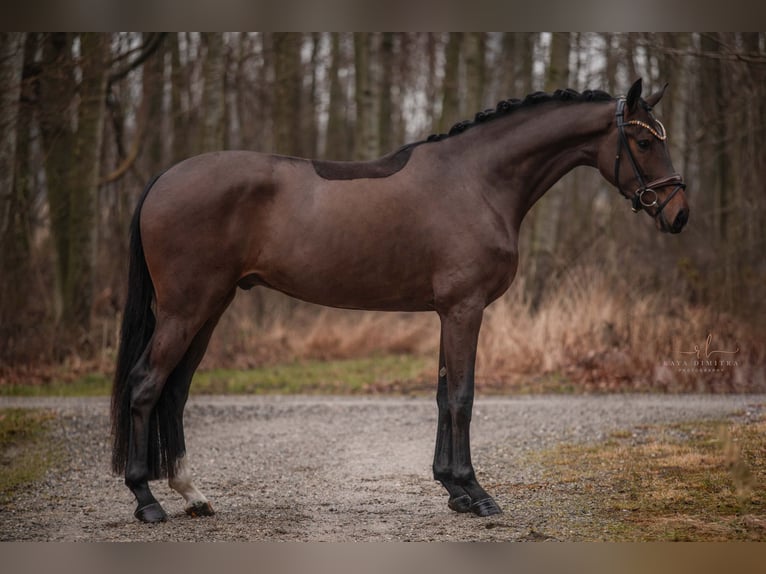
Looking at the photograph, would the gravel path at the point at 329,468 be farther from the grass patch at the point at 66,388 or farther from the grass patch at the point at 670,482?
the grass patch at the point at 66,388

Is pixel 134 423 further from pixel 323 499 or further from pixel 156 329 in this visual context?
pixel 323 499

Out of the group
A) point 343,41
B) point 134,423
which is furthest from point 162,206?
point 343,41

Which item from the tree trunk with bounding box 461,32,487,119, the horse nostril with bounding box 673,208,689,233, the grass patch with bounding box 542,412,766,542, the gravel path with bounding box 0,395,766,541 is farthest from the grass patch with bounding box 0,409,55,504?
the tree trunk with bounding box 461,32,487,119

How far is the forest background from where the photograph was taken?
1081 cm

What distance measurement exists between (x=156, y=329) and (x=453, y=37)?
10935 millimetres

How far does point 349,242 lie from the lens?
17.2 feet

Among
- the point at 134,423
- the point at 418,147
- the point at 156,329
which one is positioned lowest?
the point at 134,423

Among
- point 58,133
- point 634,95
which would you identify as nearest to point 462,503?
point 634,95

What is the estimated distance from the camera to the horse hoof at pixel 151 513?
512 centimetres

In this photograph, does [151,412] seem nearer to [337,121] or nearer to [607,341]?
[607,341]

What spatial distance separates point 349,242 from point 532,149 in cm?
132

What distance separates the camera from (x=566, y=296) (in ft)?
37.0

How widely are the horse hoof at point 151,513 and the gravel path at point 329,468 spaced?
A: 69 millimetres

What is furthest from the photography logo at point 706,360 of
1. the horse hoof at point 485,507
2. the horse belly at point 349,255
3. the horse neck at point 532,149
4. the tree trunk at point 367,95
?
the tree trunk at point 367,95
